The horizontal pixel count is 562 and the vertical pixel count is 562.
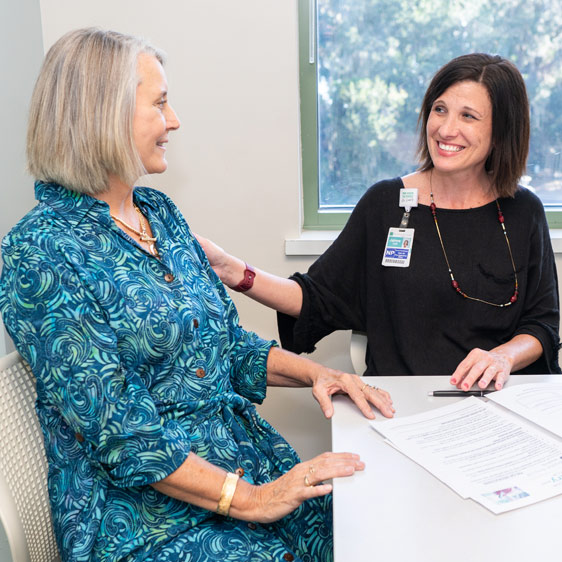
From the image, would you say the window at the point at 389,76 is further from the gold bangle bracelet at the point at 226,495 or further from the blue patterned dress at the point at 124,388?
the gold bangle bracelet at the point at 226,495

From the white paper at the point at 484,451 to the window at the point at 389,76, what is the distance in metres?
1.35

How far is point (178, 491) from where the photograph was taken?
1.20 m

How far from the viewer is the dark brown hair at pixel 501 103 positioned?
180cm

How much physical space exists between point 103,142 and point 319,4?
144 cm

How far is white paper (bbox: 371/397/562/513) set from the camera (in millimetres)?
1056

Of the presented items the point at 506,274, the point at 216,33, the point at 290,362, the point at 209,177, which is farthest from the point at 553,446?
the point at 216,33

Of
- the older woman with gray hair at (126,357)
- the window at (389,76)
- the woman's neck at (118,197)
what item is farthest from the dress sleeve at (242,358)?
the window at (389,76)

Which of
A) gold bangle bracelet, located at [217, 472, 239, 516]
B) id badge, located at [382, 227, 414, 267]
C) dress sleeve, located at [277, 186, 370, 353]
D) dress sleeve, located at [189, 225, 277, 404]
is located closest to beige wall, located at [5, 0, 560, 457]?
dress sleeve, located at [277, 186, 370, 353]

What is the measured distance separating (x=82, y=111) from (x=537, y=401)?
3.60ft

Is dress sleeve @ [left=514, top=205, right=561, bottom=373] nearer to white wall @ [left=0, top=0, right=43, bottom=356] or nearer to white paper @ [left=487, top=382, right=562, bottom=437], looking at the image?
white paper @ [left=487, top=382, right=562, bottom=437]

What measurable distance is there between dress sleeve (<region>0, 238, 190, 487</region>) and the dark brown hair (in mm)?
1213

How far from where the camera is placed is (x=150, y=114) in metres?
1.35

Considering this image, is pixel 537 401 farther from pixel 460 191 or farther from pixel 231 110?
pixel 231 110

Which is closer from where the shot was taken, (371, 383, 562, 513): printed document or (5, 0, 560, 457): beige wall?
(371, 383, 562, 513): printed document
